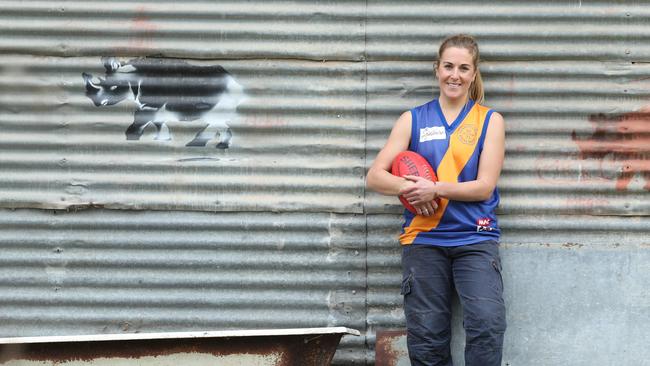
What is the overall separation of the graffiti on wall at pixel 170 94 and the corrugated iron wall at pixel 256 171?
37 mm

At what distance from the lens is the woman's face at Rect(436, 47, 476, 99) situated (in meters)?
4.34

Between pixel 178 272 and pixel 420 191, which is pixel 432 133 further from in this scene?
pixel 178 272

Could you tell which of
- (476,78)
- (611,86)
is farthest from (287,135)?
(611,86)

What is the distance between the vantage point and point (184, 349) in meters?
4.07

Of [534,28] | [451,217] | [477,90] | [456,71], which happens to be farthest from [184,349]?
[534,28]

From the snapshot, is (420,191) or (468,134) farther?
(468,134)

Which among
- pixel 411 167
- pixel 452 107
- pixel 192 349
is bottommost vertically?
pixel 192 349

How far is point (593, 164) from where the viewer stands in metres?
4.71

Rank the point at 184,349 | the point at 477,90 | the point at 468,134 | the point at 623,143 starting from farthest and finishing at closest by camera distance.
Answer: the point at 623,143 → the point at 477,90 → the point at 468,134 → the point at 184,349

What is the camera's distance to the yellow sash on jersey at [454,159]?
434 centimetres

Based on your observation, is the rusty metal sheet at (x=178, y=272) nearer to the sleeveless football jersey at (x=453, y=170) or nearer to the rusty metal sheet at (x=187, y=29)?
the sleeveless football jersey at (x=453, y=170)

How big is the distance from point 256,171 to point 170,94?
0.70m

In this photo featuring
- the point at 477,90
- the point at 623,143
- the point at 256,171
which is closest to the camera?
the point at 477,90

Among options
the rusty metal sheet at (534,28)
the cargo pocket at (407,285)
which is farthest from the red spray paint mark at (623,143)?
the cargo pocket at (407,285)
